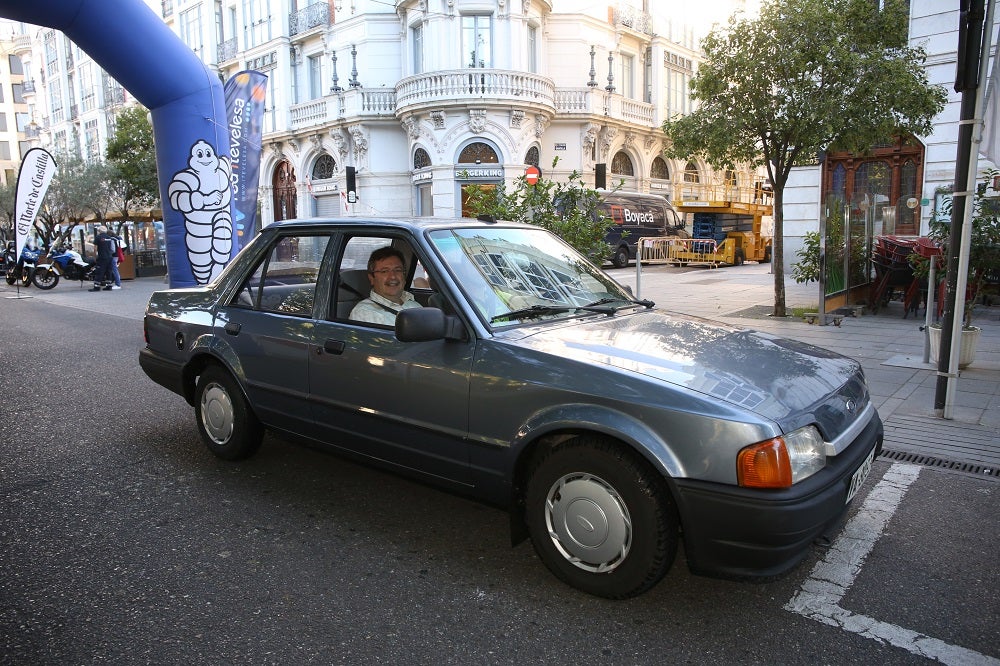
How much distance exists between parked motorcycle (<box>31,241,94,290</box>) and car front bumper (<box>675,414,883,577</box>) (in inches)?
943

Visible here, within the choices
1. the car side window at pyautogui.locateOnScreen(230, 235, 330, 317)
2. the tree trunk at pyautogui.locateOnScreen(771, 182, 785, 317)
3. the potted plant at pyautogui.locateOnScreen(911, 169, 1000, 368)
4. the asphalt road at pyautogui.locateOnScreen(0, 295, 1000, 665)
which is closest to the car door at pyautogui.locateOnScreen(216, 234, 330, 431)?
the car side window at pyautogui.locateOnScreen(230, 235, 330, 317)

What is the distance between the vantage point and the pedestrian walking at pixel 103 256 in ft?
66.3

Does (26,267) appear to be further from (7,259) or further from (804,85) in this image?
(804,85)

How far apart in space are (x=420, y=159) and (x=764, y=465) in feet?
95.4

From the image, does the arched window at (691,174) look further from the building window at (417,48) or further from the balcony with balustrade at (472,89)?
the building window at (417,48)

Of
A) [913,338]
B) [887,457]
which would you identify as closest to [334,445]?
[887,457]

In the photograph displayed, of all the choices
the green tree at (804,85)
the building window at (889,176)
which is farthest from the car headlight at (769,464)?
the building window at (889,176)

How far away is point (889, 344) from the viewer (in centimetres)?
891

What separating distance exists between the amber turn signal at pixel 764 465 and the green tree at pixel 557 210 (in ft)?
18.5

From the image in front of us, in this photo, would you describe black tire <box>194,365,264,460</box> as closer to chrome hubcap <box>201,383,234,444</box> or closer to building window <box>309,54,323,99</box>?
chrome hubcap <box>201,383,234,444</box>

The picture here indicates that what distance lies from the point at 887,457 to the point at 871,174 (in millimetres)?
14759

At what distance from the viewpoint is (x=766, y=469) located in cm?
255

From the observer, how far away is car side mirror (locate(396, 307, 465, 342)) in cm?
312

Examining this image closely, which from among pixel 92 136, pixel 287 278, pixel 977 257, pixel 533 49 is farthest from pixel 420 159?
pixel 92 136
